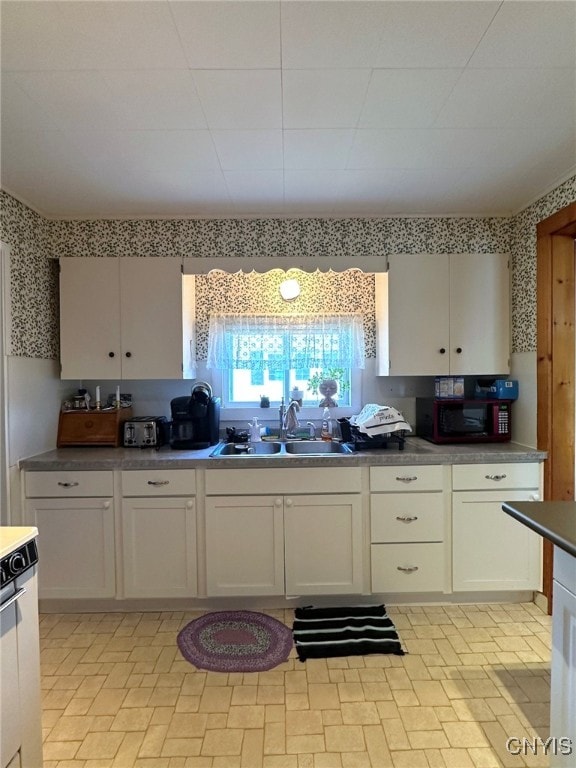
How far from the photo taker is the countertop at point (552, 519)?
1215 mm

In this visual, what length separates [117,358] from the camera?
2764 millimetres

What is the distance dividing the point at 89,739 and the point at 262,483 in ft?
4.30

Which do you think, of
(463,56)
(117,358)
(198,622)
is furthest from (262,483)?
(463,56)

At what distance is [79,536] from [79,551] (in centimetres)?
9

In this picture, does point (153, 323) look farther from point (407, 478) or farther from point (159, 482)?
point (407, 478)

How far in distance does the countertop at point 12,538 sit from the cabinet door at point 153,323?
145cm

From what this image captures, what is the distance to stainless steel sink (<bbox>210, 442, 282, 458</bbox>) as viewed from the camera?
9.01 ft

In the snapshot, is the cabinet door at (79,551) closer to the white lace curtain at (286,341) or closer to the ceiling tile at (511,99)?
the white lace curtain at (286,341)

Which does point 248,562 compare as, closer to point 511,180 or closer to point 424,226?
point 424,226

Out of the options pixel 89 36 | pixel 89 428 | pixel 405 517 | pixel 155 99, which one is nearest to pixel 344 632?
pixel 405 517

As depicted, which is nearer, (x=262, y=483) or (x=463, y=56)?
(x=463, y=56)

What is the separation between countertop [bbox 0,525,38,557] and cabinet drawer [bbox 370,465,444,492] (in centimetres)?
174

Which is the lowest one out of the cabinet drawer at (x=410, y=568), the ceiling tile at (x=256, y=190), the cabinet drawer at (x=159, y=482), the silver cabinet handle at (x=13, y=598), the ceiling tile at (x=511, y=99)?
the cabinet drawer at (x=410, y=568)

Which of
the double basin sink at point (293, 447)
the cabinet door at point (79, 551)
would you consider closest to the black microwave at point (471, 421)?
the double basin sink at point (293, 447)
